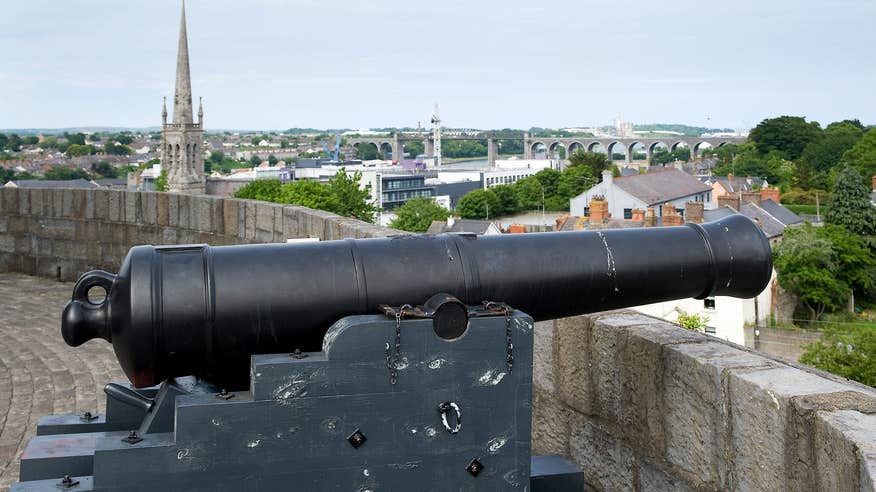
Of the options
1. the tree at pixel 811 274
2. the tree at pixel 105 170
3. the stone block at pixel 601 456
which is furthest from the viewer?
the tree at pixel 105 170

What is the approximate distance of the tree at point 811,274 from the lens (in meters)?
44.8

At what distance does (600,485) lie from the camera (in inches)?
139

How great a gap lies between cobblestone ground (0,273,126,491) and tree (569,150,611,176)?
298ft

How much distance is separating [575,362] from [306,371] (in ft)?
4.76

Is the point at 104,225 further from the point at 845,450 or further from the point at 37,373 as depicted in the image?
the point at 845,450

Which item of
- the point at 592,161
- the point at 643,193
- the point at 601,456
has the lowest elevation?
the point at 643,193

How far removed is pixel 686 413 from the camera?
3.01 meters

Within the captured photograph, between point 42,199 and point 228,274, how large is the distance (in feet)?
23.7

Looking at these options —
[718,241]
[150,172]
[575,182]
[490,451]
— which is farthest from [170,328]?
[150,172]

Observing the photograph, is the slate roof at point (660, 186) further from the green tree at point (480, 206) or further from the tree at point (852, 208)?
the green tree at point (480, 206)

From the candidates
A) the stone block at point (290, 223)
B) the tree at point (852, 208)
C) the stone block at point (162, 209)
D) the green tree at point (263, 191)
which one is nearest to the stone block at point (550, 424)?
the stone block at point (290, 223)

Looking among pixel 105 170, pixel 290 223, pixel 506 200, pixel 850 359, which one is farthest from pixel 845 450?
pixel 105 170

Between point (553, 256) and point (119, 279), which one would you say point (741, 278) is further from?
point (119, 279)

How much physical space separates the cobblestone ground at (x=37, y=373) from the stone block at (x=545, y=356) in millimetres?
2089
